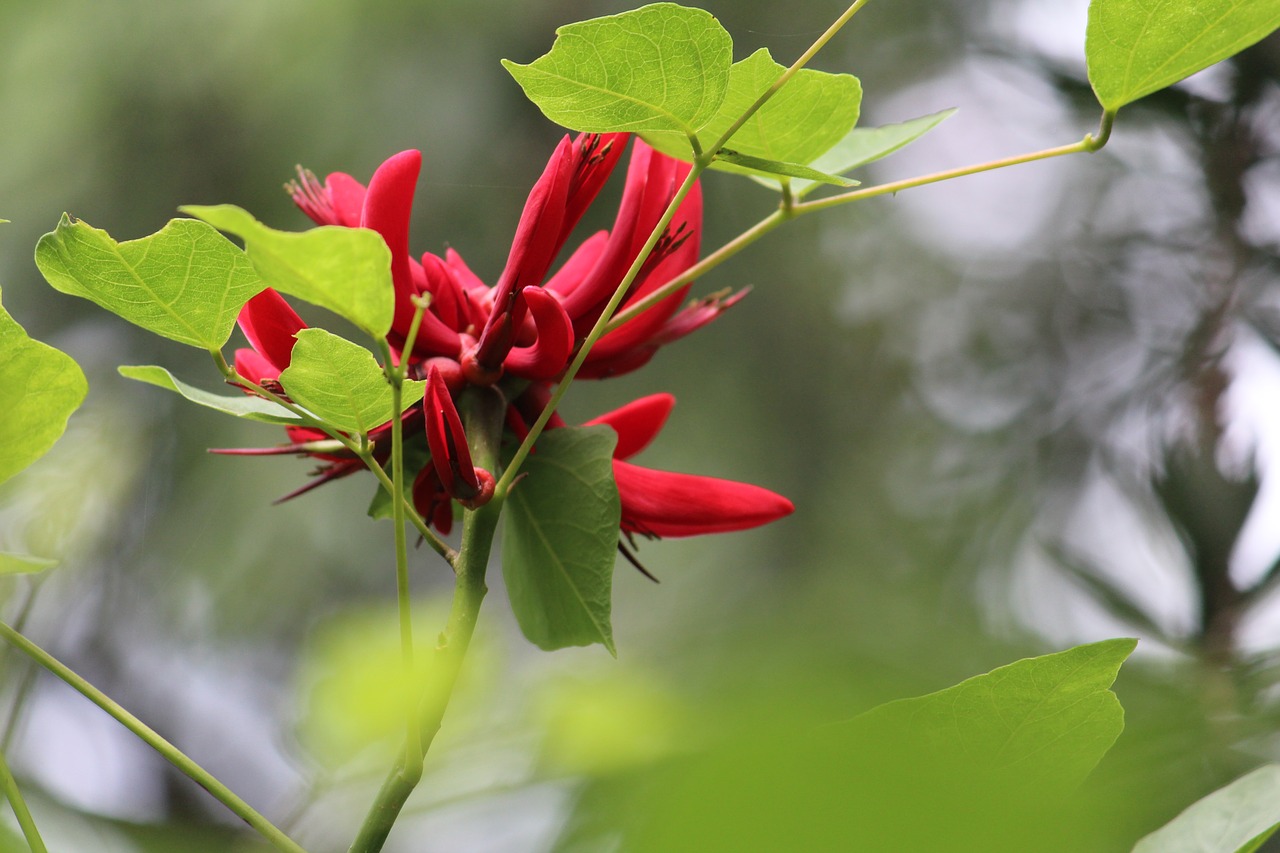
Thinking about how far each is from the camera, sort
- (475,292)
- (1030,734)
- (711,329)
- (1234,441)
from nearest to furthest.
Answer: (1030,734) → (475,292) → (1234,441) → (711,329)

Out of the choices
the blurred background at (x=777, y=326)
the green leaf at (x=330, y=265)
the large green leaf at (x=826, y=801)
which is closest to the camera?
the large green leaf at (x=826, y=801)

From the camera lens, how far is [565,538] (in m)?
0.29

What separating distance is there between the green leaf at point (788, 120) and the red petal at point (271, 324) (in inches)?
4.4

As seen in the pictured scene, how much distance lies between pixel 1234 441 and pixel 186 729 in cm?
112

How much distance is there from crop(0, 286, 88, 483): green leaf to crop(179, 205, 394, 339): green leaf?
82 millimetres

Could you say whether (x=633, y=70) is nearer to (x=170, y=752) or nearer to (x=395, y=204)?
(x=395, y=204)

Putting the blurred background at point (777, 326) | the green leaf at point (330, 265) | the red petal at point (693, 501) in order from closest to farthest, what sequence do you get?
the green leaf at point (330, 265), the red petal at point (693, 501), the blurred background at point (777, 326)

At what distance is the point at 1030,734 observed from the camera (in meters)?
0.23

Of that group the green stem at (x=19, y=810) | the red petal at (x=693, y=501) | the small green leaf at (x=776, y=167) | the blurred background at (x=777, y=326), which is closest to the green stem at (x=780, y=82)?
the small green leaf at (x=776, y=167)

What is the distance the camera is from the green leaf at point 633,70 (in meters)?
0.23

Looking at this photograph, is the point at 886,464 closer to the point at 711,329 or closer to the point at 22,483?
the point at 711,329

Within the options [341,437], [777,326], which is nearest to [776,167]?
[341,437]

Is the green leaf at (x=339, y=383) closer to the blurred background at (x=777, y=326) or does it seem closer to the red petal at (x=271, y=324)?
the red petal at (x=271, y=324)

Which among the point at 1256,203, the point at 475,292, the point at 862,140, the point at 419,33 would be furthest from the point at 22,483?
the point at 1256,203
